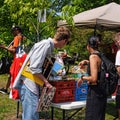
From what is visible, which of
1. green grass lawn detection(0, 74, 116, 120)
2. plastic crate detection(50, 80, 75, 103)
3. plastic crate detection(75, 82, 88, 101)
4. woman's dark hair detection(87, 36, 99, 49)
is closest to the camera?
woman's dark hair detection(87, 36, 99, 49)

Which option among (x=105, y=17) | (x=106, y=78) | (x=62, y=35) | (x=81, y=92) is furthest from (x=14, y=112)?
(x=105, y=17)

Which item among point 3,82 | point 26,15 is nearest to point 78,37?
point 3,82

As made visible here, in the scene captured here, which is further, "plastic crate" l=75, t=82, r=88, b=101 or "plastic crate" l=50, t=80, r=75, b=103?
"plastic crate" l=75, t=82, r=88, b=101

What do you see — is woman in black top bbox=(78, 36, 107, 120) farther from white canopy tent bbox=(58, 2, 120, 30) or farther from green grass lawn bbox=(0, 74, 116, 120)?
white canopy tent bbox=(58, 2, 120, 30)

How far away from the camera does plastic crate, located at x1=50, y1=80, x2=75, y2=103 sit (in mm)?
5145

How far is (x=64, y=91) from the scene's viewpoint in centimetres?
524

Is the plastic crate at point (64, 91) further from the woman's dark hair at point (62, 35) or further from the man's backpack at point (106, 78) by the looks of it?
the woman's dark hair at point (62, 35)

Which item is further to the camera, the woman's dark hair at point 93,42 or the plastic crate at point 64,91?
the plastic crate at point 64,91

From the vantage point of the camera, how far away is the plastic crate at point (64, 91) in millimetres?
5145

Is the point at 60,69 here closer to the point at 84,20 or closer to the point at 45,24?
the point at 45,24

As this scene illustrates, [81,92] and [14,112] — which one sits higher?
[81,92]

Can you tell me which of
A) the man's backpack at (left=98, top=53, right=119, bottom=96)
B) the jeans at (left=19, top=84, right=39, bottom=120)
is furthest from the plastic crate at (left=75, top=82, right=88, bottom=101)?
the jeans at (left=19, top=84, right=39, bottom=120)

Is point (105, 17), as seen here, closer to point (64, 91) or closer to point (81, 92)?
point (81, 92)

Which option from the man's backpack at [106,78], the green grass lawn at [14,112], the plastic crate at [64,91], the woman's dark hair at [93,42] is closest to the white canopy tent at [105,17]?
the green grass lawn at [14,112]
